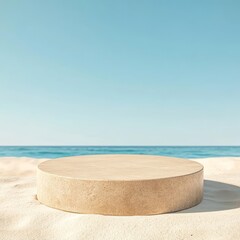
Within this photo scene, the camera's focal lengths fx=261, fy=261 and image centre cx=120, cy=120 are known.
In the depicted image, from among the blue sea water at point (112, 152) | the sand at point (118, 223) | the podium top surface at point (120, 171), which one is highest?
the podium top surface at point (120, 171)

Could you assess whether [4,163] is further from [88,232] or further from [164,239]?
[164,239]

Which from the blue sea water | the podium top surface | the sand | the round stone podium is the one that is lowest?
the blue sea water

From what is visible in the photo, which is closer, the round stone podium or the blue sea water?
the round stone podium

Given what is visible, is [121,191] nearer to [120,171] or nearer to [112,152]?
[120,171]

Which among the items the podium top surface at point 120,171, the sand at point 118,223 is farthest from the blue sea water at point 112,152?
the sand at point 118,223

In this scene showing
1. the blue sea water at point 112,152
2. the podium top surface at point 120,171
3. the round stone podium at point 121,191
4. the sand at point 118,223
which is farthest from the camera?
the blue sea water at point 112,152

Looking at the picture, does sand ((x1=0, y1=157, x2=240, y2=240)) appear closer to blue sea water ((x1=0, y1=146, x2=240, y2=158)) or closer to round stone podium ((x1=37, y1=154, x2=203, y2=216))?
round stone podium ((x1=37, y1=154, x2=203, y2=216))

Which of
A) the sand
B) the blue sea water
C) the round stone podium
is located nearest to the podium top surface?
the round stone podium

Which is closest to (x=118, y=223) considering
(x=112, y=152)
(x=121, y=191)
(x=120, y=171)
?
(x=121, y=191)

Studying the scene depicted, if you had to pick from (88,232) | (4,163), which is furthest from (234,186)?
(4,163)

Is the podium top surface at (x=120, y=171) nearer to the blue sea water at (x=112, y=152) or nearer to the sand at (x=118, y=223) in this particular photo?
the sand at (x=118, y=223)

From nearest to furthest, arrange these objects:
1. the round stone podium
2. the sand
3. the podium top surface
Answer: the sand → the round stone podium → the podium top surface

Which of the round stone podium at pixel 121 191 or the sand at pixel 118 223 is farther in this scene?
the round stone podium at pixel 121 191

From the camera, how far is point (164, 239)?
1.99 meters
